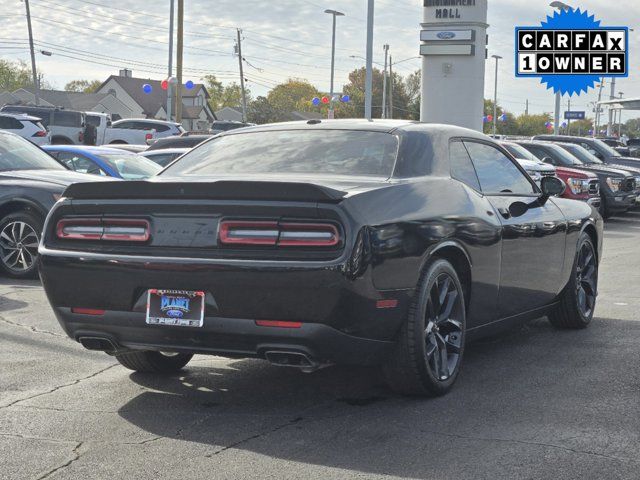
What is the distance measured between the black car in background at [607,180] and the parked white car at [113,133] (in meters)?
20.2

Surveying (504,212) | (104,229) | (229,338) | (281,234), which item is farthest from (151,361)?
(504,212)

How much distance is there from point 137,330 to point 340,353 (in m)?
1.01

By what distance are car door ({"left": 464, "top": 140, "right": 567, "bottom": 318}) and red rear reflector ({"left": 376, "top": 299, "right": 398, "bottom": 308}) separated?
1.48 m

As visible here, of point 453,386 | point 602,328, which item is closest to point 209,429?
point 453,386

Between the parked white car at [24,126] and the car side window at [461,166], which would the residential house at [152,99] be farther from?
the car side window at [461,166]

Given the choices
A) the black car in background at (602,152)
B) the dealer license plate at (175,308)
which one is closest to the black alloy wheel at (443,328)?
the dealer license plate at (175,308)

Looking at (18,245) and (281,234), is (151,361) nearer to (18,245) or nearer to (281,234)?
(281,234)

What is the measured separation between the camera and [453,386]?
19.0 ft

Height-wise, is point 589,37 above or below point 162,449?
above

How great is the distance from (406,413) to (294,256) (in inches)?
41.3

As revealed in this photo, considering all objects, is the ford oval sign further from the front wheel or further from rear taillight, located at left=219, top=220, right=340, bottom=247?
rear taillight, located at left=219, top=220, right=340, bottom=247

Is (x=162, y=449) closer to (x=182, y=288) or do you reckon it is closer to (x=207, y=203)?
(x=182, y=288)

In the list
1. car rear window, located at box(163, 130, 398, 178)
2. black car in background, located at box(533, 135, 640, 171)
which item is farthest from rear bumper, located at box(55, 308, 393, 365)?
black car in background, located at box(533, 135, 640, 171)

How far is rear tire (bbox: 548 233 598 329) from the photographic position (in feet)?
25.2
